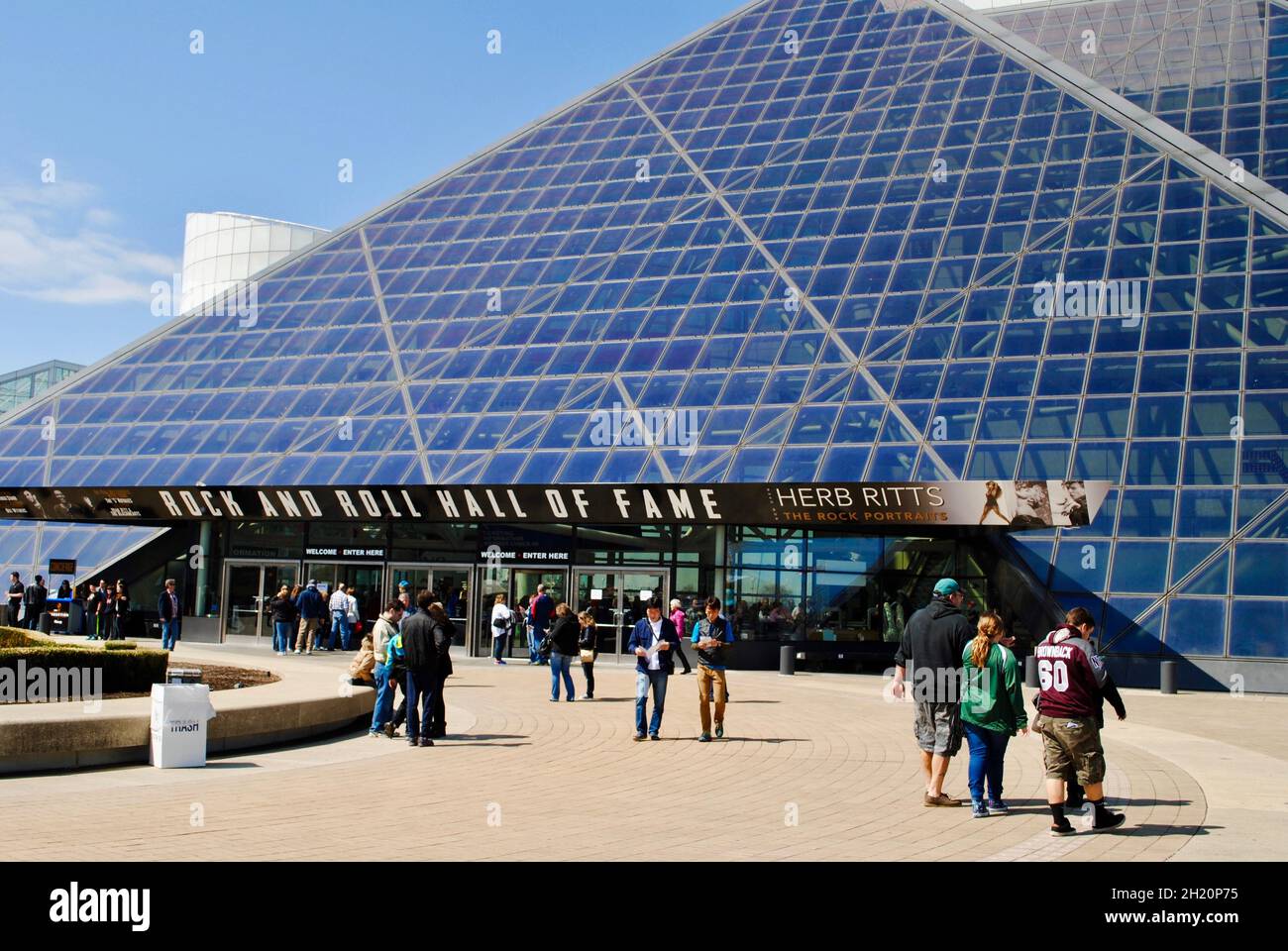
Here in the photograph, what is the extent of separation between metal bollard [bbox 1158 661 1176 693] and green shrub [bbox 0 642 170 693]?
1805cm

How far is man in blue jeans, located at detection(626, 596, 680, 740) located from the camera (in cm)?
1655

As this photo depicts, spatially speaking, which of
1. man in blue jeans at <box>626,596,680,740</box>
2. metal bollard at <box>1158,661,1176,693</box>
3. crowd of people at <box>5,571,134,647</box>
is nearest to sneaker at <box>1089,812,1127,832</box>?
man in blue jeans at <box>626,596,680,740</box>

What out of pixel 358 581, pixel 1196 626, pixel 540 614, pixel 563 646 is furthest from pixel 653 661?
pixel 358 581

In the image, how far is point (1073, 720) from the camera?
35.6 ft

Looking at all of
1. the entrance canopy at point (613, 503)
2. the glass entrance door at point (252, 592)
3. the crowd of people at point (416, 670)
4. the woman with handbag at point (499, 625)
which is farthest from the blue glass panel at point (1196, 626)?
the glass entrance door at point (252, 592)

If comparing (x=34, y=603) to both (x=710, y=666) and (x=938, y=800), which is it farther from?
(x=938, y=800)

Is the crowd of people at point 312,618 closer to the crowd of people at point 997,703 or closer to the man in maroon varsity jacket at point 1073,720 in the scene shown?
the crowd of people at point 997,703

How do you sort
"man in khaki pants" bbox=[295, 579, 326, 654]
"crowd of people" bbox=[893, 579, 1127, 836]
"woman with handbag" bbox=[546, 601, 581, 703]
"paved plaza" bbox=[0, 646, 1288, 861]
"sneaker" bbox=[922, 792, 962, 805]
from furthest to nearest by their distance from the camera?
"man in khaki pants" bbox=[295, 579, 326, 654] → "woman with handbag" bbox=[546, 601, 581, 703] → "sneaker" bbox=[922, 792, 962, 805] → "crowd of people" bbox=[893, 579, 1127, 836] → "paved plaza" bbox=[0, 646, 1288, 861]

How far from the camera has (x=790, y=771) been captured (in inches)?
546

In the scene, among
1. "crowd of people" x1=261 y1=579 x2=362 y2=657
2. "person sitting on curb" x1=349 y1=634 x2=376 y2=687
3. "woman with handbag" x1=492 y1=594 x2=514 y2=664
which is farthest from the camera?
"crowd of people" x1=261 y1=579 x2=362 y2=657

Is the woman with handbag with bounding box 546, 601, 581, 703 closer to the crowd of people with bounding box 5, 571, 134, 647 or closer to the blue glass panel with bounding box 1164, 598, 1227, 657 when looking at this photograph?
the blue glass panel with bounding box 1164, 598, 1227, 657

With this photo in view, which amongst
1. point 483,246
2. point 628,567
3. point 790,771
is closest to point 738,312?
point 628,567

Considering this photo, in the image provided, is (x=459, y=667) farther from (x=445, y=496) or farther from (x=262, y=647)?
(x=262, y=647)

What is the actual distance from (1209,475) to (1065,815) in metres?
17.7
